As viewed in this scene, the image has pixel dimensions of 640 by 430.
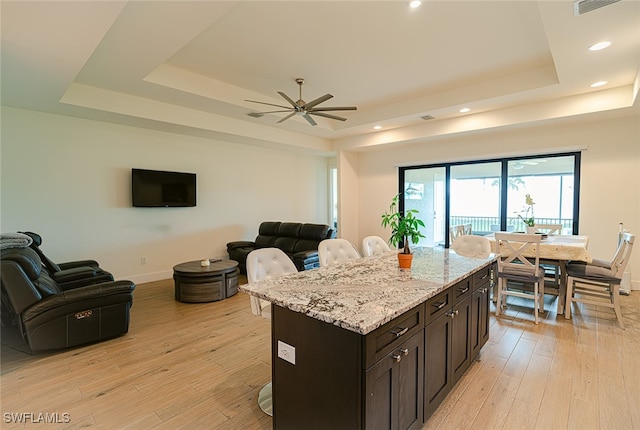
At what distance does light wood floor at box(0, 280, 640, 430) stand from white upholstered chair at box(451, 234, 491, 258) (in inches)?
35.3

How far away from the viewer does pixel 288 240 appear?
A: 20.2 ft

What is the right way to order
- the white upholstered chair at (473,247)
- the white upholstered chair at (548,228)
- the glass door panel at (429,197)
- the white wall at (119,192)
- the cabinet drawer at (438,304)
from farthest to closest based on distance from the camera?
the glass door panel at (429,197)
the white upholstered chair at (548,228)
the white wall at (119,192)
the white upholstered chair at (473,247)
the cabinet drawer at (438,304)

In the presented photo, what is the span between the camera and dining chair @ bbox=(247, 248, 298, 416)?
2.21 metres

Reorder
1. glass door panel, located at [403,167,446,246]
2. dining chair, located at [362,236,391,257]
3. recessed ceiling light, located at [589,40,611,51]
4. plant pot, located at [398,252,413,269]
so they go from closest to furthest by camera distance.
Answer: plant pot, located at [398,252,413,269]
recessed ceiling light, located at [589,40,611,51]
dining chair, located at [362,236,391,257]
glass door panel, located at [403,167,446,246]

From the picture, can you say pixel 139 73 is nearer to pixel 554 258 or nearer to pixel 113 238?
pixel 113 238

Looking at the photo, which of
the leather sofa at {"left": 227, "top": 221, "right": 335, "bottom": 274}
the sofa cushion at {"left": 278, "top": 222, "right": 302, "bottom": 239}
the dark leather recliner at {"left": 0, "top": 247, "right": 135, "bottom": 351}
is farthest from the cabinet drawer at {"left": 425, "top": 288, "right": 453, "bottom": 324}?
the sofa cushion at {"left": 278, "top": 222, "right": 302, "bottom": 239}

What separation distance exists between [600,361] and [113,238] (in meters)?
6.32

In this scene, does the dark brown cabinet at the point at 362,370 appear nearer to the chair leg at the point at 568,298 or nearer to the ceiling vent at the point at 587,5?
the ceiling vent at the point at 587,5

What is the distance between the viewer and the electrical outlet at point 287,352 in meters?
1.59

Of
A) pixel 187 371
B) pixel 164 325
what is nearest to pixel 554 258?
pixel 187 371

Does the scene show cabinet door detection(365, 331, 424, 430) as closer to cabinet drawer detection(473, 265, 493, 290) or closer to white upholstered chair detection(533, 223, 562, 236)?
cabinet drawer detection(473, 265, 493, 290)

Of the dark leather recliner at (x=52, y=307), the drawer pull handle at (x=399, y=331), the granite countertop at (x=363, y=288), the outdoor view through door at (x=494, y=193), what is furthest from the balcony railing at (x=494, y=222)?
the dark leather recliner at (x=52, y=307)

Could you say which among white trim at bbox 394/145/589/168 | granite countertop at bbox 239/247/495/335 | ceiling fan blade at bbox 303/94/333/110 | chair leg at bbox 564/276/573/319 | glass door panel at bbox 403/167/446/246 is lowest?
chair leg at bbox 564/276/573/319

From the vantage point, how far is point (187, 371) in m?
2.57
